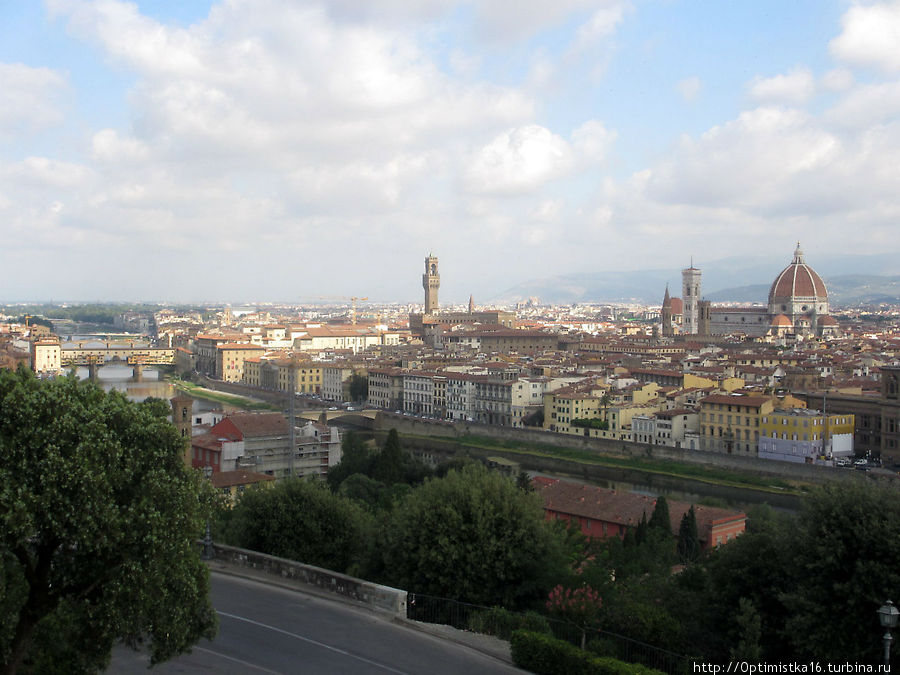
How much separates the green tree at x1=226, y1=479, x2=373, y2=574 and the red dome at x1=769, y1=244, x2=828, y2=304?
71142 mm

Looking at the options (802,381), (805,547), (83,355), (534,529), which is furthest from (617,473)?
(83,355)

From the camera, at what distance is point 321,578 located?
8539mm

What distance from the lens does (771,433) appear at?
92.7 ft

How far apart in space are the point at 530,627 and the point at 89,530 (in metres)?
3.60

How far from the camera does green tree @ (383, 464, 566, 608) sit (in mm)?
9023

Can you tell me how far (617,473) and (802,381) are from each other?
11930 millimetres

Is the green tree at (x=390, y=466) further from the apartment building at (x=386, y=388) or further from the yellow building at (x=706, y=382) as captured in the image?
the apartment building at (x=386, y=388)

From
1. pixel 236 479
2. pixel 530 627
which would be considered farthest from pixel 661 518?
pixel 530 627

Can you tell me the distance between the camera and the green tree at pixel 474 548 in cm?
902

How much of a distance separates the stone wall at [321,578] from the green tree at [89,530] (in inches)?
83.3

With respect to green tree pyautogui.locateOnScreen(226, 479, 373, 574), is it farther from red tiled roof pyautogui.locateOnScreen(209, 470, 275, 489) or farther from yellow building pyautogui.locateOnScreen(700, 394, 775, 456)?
yellow building pyautogui.locateOnScreen(700, 394, 775, 456)

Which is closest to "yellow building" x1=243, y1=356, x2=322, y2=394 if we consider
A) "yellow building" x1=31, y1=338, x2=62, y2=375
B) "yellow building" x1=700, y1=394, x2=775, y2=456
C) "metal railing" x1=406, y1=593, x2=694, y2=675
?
"yellow building" x1=31, y1=338, x2=62, y2=375

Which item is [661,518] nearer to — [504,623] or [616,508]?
[616,508]

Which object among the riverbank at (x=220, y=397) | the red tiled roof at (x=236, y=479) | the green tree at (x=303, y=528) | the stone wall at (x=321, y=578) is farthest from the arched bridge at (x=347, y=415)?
the stone wall at (x=321, y=578)
